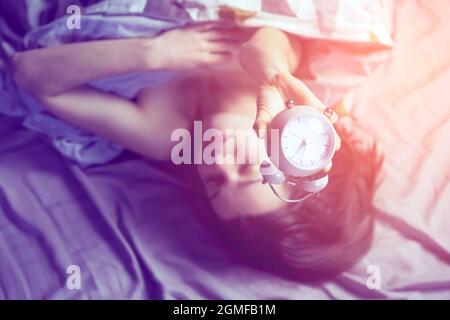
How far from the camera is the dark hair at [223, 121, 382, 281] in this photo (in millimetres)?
875

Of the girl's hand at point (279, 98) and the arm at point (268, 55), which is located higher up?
the arm at point (268, 55)

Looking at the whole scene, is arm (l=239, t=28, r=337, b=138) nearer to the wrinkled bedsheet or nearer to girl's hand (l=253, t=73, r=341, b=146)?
girl's hand (l=253, t=73, r=341, b=146)

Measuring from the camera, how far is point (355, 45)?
2.98 feet

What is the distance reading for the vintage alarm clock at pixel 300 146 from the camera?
845mm

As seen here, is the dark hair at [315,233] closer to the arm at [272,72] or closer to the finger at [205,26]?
the arm at [272,72]

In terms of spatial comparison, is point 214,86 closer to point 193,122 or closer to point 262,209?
point 193,122

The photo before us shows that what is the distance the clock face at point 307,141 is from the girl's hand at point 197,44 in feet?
0.51

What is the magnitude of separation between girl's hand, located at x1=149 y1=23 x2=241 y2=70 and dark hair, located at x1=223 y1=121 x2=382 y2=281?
0.71 feet

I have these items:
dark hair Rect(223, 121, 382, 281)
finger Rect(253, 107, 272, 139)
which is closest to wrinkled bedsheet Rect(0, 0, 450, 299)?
dark hair Rect(223, 121, 382, 281)

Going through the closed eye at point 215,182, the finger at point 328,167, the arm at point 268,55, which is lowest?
the closed eye at point 215,182

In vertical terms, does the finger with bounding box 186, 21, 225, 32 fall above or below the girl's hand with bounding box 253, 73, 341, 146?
above

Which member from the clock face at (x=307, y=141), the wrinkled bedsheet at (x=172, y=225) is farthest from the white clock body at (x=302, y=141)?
the wrinkled bedsheet at (x=172, y=225)
